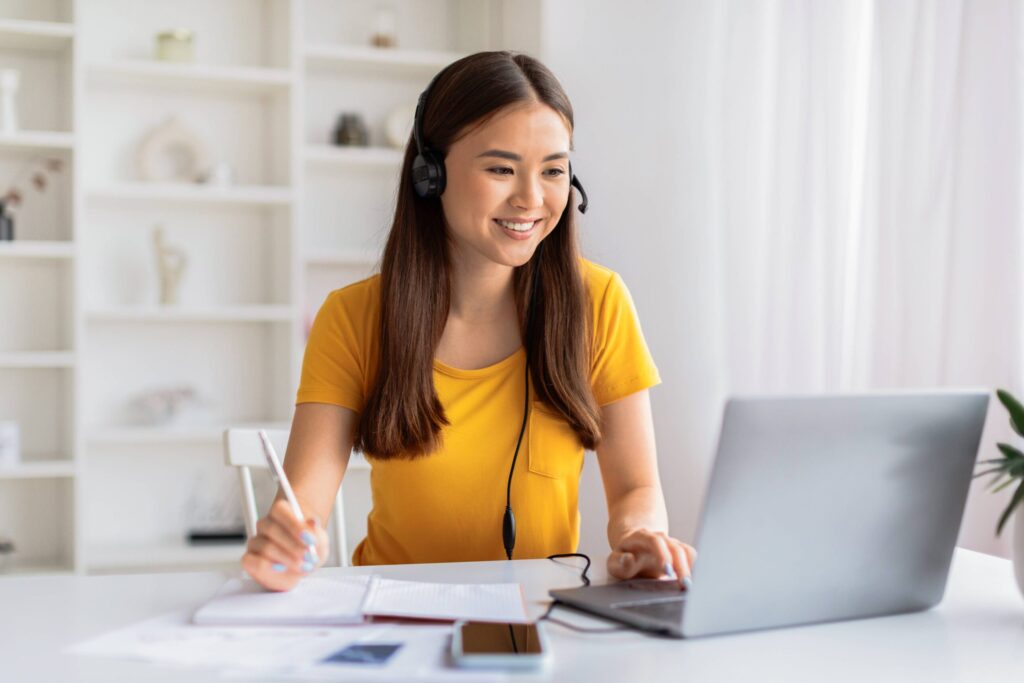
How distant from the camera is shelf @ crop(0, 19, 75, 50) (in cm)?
332

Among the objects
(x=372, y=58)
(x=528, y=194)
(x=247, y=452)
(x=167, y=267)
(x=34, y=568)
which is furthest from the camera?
(x=372, y=58)

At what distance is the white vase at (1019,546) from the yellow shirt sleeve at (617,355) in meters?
0.64

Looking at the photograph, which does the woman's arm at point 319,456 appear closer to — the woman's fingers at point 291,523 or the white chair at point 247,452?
the woman's fingers at point 291,523

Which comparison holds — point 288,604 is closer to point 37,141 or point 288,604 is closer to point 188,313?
point 188,313

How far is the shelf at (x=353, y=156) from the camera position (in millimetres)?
3682

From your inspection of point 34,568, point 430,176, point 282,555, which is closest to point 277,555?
point 282,555

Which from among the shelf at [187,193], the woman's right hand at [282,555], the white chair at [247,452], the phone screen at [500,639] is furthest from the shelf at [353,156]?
the phone screen at [500,639]

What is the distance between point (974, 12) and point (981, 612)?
1.40 m

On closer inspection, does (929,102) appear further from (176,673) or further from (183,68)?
(183,68)

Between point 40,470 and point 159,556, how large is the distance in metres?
0.44

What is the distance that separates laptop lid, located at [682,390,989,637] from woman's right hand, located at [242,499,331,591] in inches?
16.3

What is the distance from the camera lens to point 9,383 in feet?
11.8

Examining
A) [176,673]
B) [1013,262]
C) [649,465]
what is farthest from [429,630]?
[1013,262]

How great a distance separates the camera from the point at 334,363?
5.39 feet
